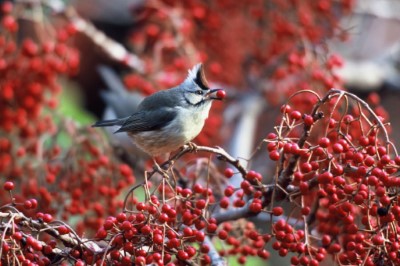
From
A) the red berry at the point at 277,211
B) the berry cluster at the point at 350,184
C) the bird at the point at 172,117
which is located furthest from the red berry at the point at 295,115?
the bird at the point at 172,117

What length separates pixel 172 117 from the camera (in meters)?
3.28

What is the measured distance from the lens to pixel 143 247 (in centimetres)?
207

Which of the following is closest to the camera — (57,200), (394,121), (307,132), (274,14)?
(307,132)

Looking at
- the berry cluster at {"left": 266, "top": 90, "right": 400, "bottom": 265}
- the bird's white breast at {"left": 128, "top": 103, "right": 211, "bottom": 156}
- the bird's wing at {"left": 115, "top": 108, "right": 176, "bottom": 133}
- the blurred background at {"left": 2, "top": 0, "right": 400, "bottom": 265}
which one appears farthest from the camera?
the blurred background at {"left": 2, "top": 0, "right": 400, "bottom": 265}

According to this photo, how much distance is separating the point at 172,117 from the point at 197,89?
0.58 feet

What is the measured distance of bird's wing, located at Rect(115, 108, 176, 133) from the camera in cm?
330

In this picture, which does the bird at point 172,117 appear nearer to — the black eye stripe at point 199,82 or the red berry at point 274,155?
the black eye stripe at point 199,82

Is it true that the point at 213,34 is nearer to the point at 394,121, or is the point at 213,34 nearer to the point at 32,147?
the point at 32,147

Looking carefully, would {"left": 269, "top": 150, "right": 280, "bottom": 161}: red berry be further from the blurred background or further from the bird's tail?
the blurred background

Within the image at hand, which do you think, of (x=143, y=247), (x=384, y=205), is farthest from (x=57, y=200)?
(x=384, y=205)

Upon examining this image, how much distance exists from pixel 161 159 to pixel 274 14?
1.47 metres

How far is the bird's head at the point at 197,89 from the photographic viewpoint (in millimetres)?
3184

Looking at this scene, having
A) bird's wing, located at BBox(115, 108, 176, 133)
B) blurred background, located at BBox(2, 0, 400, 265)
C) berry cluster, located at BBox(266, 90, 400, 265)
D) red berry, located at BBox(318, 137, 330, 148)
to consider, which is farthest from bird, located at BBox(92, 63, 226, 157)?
red berry, located at BBox(318, 137, 330, 148)

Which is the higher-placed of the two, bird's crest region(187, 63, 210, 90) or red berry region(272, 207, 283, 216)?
bird's crest region(187, 63, 210, 90)
